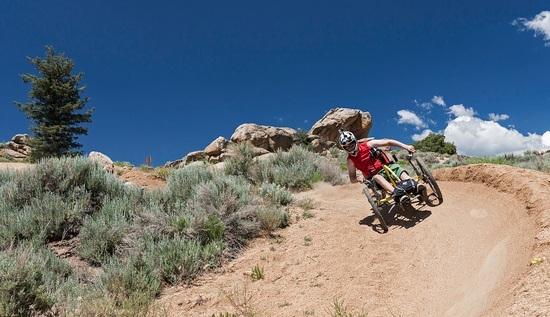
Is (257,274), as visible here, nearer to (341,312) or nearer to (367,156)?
(341,312)

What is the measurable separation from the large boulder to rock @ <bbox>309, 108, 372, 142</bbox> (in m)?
3.77

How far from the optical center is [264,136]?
1257 inches

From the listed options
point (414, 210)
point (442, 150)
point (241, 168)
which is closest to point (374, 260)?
point (414, 210)

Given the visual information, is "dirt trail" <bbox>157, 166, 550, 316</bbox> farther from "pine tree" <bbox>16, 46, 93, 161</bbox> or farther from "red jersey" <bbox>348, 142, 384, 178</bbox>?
"pine tree" <bbox>16, 46, 93, 161</bbox>

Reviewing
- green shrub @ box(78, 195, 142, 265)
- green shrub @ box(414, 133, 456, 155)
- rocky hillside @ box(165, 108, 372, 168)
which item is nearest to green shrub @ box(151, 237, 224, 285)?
green shrub @ box(78, 195, 142, 265)

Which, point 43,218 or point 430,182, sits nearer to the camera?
point 43,218

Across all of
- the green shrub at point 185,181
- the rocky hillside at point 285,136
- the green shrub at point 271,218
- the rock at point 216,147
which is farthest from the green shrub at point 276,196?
the rock at point 216,147

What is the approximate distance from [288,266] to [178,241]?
192 centimetres

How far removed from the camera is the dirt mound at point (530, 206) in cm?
427

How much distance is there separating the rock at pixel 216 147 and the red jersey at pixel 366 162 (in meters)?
21.9

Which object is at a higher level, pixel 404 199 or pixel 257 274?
pixel 404 199

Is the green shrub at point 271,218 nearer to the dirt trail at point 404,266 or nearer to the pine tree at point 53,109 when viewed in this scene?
the dirt trail at point 404,266

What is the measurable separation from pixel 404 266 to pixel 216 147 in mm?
24707

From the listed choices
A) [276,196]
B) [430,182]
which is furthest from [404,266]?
[276,196]
